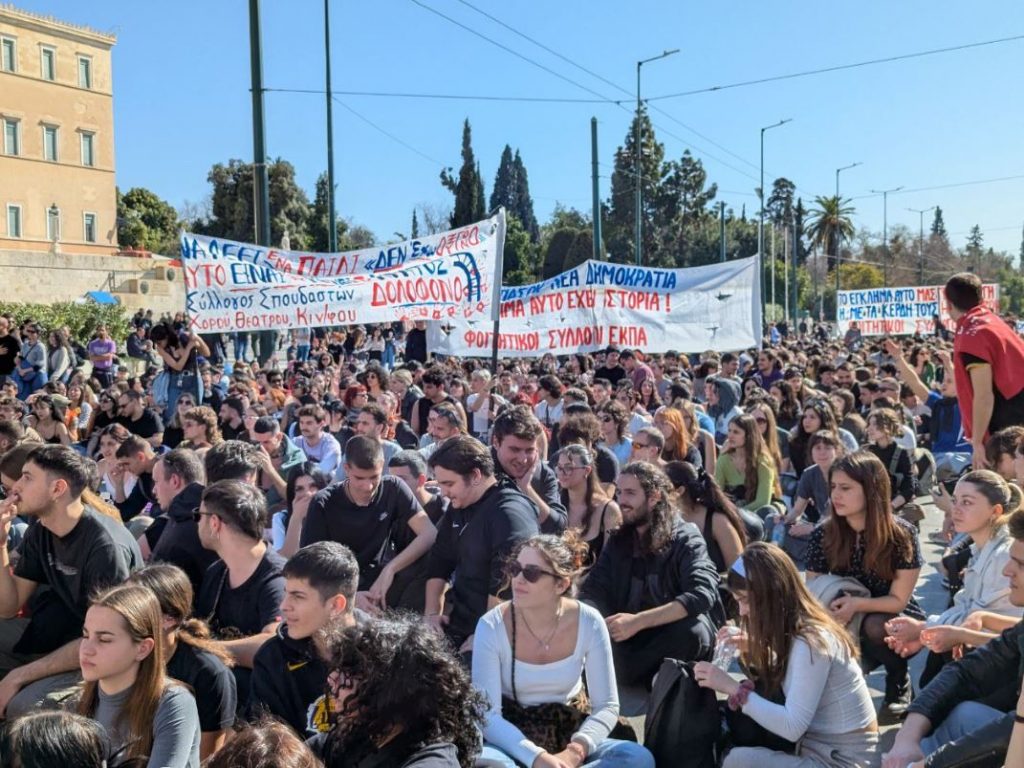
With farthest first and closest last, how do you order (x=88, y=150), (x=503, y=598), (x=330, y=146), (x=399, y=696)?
(x=88, y=150) → (x=330, y=146) → (x=503, y=598) → (x=399, y=696)

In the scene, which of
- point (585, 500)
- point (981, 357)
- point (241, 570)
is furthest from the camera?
point (585, 500)

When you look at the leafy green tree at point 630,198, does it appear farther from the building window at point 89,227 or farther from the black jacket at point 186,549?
the black jacket at point 186,549

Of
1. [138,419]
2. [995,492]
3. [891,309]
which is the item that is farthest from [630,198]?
[995,492]

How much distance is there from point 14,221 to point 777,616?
60.1 meters

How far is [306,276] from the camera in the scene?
1209 centimetres

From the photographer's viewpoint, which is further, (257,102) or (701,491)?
(257,102)

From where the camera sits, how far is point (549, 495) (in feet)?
21.1

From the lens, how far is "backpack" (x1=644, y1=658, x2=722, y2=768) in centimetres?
422

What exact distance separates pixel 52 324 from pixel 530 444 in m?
29.0

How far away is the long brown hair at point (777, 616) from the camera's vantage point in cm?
393

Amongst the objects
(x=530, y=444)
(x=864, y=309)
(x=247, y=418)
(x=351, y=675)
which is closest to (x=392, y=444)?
(x=247, y=418)

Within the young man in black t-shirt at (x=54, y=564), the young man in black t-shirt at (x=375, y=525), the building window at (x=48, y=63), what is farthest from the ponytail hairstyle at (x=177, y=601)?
the building window at (x=48, y=63)

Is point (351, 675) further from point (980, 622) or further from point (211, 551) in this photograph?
point (980, 622)

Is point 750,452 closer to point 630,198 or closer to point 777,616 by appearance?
point 777,616
